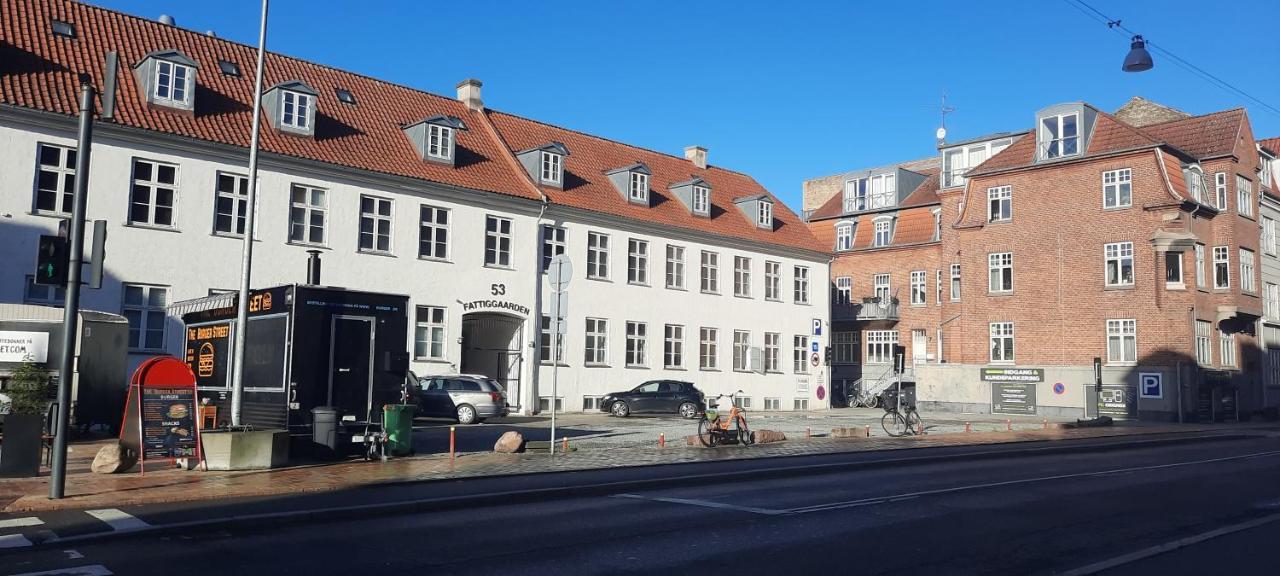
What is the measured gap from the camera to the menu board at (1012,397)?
143ft

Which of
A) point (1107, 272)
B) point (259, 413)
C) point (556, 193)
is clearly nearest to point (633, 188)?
point (556, 193)

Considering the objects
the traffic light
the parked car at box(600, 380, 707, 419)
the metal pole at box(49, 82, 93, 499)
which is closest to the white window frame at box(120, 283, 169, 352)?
the parked car at box(600, 380, 707, 419)

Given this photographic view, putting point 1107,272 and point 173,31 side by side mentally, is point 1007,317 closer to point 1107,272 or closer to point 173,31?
point 1107,272

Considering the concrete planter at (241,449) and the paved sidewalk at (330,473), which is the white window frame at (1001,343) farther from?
the concrete planter at (241,449)

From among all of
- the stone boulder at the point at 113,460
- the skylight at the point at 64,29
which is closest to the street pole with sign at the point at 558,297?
the stone boulder at the point at 113,460

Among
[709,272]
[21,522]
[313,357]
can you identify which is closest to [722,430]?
[313,357]

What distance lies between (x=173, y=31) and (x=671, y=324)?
67.7 feet

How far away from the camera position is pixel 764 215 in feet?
150

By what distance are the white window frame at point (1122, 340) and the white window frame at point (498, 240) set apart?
2531 cm

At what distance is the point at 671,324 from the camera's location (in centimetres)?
4047

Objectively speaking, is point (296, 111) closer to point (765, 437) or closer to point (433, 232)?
point (433, 232)

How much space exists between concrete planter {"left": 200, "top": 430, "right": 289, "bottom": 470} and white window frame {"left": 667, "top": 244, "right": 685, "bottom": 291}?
84.7ft

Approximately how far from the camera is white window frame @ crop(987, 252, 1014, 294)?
150 feet

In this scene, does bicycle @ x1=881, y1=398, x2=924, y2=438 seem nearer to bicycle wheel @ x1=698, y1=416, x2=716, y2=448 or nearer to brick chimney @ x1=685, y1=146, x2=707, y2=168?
bicycle wheel @ x1=698, y1=416, x2=716, y2=448
